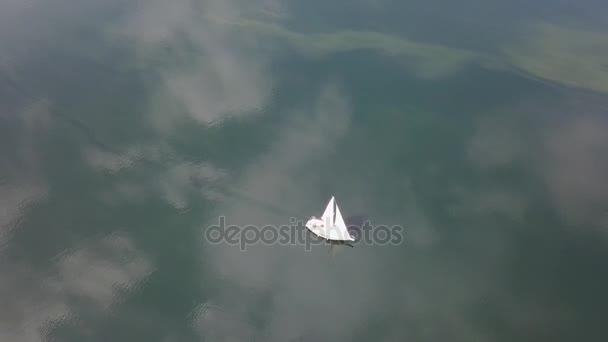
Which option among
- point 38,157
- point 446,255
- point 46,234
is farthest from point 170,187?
point 446,255

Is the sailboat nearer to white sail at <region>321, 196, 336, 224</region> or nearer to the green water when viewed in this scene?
white sail at <region>321, 196, 336, 224</region>

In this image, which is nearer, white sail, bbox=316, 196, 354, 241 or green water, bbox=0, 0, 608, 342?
green water, bbox=0, 0, 608, 342

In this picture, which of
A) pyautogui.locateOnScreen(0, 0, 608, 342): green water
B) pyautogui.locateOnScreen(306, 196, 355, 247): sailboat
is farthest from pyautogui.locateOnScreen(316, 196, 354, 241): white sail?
pyautogui.locateOnScreen(0, 0, 608, 342): green water

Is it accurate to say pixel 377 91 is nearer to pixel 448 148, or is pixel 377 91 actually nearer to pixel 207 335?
pixel 448 148

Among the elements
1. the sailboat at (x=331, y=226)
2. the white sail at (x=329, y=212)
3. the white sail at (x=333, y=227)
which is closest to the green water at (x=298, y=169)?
the sailboat at (x=331, y=226)

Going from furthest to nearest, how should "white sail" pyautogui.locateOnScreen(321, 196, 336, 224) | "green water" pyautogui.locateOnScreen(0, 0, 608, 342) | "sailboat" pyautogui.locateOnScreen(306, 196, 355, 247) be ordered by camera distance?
"white sail" pyautogui.locateOnScreen(321, 196, 336, 224) < "sailboat" pyautogui.locateOnScreen(306, 196, 355, 247) < "green water" pyautogui.locateOnScreen(0, 0, 608, 342)

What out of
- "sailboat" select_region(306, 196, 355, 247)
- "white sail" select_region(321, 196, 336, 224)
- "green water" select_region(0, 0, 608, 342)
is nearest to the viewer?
"green water" select_region(0, 0, 608, 342)

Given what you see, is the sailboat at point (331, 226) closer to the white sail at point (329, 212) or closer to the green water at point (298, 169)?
the white sail at point (329, 212)
